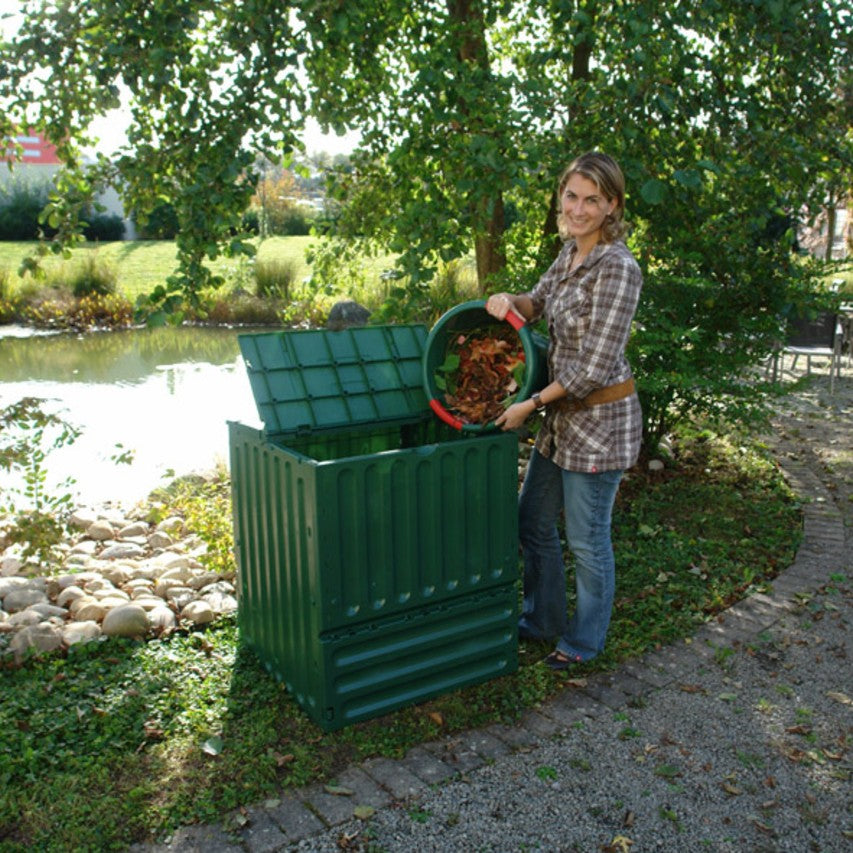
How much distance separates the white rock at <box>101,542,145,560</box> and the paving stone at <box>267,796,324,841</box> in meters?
2.70

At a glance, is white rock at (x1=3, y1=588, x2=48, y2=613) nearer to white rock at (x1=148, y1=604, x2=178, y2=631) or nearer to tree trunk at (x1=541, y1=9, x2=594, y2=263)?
white rock at (x1=148, y1=604, x2=178, y2=631)

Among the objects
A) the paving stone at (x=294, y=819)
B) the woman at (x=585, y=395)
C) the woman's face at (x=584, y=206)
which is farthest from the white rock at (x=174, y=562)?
the woman's face at (x=584, y=206)

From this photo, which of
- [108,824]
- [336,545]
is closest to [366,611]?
[336,545]

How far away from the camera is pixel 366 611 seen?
3061 millimetres

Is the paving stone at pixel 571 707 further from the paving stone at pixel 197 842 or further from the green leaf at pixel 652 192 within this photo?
the green leaf at pixel 652 192

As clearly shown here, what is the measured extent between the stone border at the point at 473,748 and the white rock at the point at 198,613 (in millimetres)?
1353

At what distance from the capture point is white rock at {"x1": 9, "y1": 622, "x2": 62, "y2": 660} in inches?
144

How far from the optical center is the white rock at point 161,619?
12.9ft

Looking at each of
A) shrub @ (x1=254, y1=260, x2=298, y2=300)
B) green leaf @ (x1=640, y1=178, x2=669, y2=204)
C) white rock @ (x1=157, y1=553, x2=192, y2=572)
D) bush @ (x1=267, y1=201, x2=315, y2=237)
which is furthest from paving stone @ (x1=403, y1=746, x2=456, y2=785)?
bush @ (x1=267, y1=201, x2=315, y2=237)

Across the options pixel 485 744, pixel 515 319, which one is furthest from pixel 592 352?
pixel 485 744

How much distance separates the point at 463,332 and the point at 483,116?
1.61m

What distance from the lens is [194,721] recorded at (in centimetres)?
317

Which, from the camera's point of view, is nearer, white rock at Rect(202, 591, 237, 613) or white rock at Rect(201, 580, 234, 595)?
white rock at Rect(202, 591, 237, 613)

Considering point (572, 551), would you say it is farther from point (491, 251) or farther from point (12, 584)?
point (491, 251)
